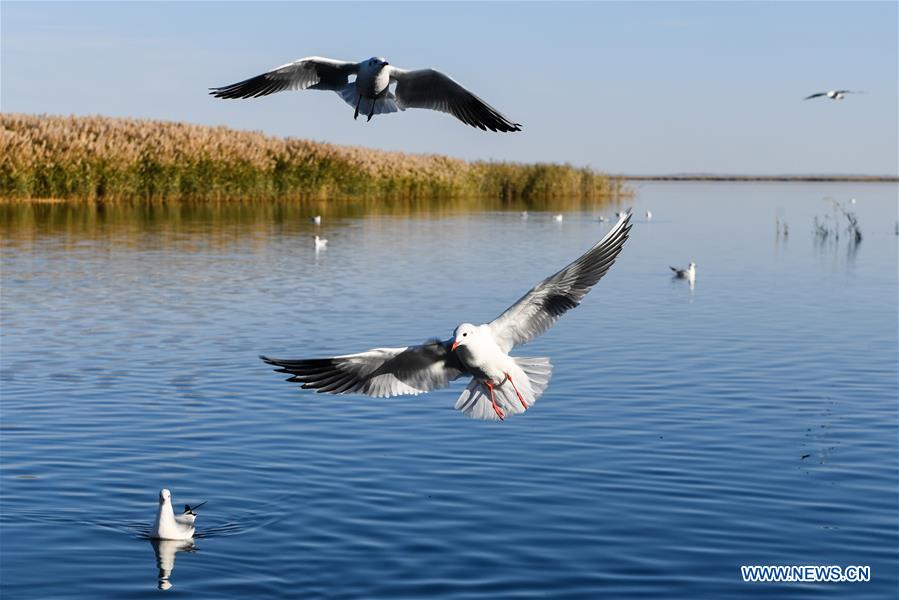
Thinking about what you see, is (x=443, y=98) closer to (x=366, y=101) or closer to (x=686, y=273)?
(x=366, y=101)

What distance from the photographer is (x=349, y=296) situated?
80.1 ft

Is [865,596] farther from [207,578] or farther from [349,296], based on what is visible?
[349,296]

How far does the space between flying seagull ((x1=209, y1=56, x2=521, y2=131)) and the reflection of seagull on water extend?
3.49m

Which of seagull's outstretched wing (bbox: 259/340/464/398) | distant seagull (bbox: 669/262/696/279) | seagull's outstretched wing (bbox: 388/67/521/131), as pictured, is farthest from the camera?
distant seagull (bbox: 669/262/696/279)

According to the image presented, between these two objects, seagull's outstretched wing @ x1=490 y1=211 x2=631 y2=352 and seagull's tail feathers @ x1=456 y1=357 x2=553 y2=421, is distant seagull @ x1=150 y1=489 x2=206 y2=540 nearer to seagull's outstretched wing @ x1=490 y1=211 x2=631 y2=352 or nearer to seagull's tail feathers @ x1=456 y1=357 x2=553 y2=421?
seagull's tail feathers @ x1=456 y1=357 x2=553 y2=421

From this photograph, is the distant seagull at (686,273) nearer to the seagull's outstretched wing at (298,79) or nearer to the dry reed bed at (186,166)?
the seagull's outstretched wing at (298,79)

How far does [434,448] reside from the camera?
1234 cm

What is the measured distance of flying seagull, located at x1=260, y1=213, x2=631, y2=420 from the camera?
377 inches

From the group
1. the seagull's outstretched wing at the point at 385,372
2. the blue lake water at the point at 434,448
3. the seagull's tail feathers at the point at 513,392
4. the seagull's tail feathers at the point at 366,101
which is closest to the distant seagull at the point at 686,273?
the blue lake water at the point at 434,448

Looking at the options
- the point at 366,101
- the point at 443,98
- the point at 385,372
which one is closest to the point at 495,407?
the point at 385,372

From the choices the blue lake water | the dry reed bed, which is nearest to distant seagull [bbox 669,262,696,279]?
the blue lake water

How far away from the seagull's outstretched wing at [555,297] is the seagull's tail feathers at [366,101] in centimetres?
208

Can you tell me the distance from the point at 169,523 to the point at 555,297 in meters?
3.28

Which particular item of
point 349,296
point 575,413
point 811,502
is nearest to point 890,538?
point 811,502
